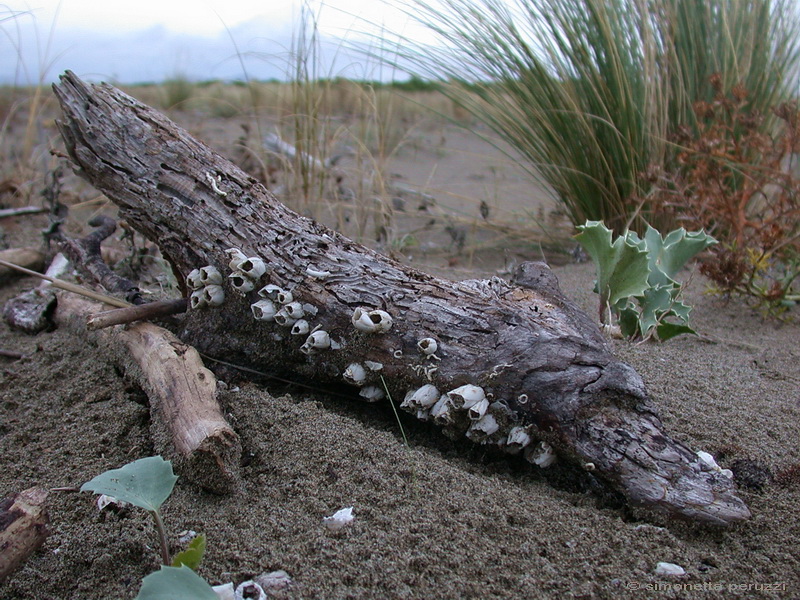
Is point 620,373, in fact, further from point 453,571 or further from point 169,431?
point 169,431

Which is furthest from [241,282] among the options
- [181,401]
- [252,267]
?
[181,401]

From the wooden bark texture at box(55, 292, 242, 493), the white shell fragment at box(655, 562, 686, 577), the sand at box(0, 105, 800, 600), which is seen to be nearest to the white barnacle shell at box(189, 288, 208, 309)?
the wooden bark texture at box(55, 292, 242, 493)

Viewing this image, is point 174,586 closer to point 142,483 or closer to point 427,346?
point 142,483

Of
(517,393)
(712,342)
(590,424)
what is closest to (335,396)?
(517,393)

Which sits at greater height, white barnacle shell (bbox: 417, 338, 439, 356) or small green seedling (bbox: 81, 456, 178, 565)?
white barnacle shell (bbox: 417, 338, 439, 356)

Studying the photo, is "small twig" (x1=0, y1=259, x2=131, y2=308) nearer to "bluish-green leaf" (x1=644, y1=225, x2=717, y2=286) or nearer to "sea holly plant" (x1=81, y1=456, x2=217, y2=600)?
"sea holly plant" (x1=81, y1=456, x2=217, y2=600)

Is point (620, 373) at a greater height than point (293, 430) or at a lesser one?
greater
